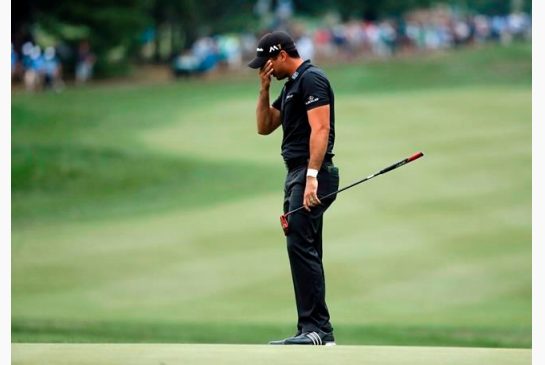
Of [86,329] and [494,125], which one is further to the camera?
[494,125]

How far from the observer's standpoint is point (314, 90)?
288 inches

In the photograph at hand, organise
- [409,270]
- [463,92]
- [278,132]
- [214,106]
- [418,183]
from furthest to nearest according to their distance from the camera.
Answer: [463,92], [214,106], [278,132], [418,183], [409,270]

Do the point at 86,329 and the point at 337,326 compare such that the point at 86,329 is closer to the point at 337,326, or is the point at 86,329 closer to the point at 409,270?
the point at 337,326

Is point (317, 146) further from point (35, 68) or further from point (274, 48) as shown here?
point (35, 68)

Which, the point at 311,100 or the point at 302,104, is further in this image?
the point at 302,104

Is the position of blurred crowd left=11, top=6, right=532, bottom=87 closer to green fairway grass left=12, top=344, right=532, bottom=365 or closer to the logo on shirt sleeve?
the logo on shirt sleeve

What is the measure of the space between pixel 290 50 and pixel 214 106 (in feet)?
114

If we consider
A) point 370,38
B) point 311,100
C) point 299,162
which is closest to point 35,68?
point 370,38

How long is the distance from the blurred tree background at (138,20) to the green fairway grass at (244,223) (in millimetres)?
5910

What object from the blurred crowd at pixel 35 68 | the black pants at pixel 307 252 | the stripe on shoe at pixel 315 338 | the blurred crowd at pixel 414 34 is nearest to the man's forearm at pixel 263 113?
the black pants at pixel 307 252

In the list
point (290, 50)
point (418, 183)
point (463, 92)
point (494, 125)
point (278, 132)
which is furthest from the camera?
point (463, 92)

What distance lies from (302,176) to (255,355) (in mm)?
1301

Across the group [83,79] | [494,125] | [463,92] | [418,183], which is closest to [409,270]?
[418,183]

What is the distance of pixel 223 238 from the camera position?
20641 mm
